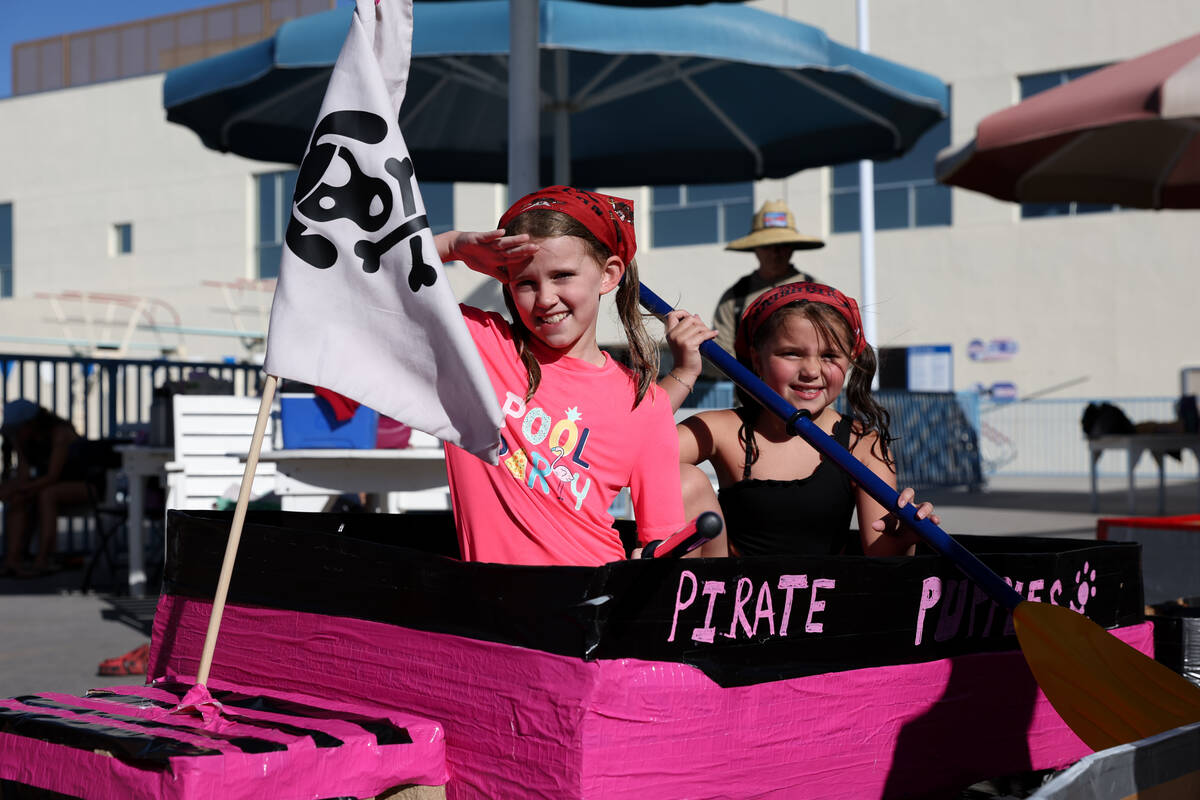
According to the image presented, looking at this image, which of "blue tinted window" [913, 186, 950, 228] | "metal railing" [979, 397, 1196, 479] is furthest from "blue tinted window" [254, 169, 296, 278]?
"metal railing" [979, 397, 1196, 479]

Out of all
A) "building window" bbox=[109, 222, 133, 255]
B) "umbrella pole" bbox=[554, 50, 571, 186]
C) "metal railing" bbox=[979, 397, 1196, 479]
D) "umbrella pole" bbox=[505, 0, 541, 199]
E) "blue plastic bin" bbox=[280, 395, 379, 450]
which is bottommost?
"metal railing" bbox=[979, 397, 1196, 479]

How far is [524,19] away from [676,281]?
2111 centimetres

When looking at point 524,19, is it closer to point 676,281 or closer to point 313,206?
point 313,206

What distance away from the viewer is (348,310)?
217cm

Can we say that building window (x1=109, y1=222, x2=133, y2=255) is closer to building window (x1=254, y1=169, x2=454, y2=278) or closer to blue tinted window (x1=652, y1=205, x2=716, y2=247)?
building window (x1=254, y1=169, x2=454, y2=278)

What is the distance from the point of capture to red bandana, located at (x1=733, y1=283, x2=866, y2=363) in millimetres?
3021

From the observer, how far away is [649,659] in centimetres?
184

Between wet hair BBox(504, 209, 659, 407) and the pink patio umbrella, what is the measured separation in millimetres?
4454

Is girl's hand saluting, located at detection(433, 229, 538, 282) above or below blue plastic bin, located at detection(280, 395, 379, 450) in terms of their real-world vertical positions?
above

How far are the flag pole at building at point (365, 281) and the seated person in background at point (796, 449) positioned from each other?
958 millimetres

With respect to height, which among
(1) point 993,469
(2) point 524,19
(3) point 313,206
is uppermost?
(2) point 524,19

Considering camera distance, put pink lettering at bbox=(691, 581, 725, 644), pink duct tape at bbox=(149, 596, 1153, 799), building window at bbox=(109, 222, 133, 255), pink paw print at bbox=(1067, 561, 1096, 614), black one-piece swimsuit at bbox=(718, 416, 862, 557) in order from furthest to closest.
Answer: building window at bbox=(109, 222, 133, 255) < black one-piece swimsuit at bbox=(718, 416, 862, 557) < pink paw print at bbox=(1067, 561, 1096, 614) < pink lettering at bbox=(691, 581, 725, 644) < pink duct tape at bbox=(149, 596, 1153, 799)

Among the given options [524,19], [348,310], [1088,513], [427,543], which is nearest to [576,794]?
[348,310]

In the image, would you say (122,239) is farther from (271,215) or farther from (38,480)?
(38,480)
